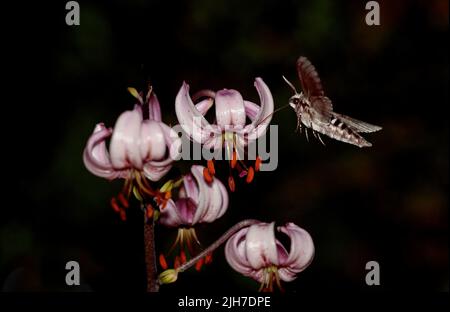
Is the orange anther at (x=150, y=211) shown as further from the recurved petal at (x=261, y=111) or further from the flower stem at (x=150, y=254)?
the recurved petal at (x=261, y=111)

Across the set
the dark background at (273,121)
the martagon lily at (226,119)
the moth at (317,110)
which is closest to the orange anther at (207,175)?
the martagon lily at (226,119)

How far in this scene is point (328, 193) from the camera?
372cm

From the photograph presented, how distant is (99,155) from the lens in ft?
4.69

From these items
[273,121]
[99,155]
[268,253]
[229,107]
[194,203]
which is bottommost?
[268,253]

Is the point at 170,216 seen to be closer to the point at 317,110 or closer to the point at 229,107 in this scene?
the point at 229,107

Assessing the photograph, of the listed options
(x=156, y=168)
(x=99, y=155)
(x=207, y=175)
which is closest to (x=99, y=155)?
(x=99, y=155)

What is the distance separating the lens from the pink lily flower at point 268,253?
4.66ft

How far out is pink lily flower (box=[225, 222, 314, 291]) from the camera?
55.9 inches

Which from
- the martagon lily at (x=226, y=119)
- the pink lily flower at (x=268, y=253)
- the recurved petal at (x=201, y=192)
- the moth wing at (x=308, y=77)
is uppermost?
the moth wing at (x=308, y=77)

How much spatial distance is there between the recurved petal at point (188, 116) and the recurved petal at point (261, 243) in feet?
0.74

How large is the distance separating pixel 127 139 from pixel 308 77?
1.24ft
